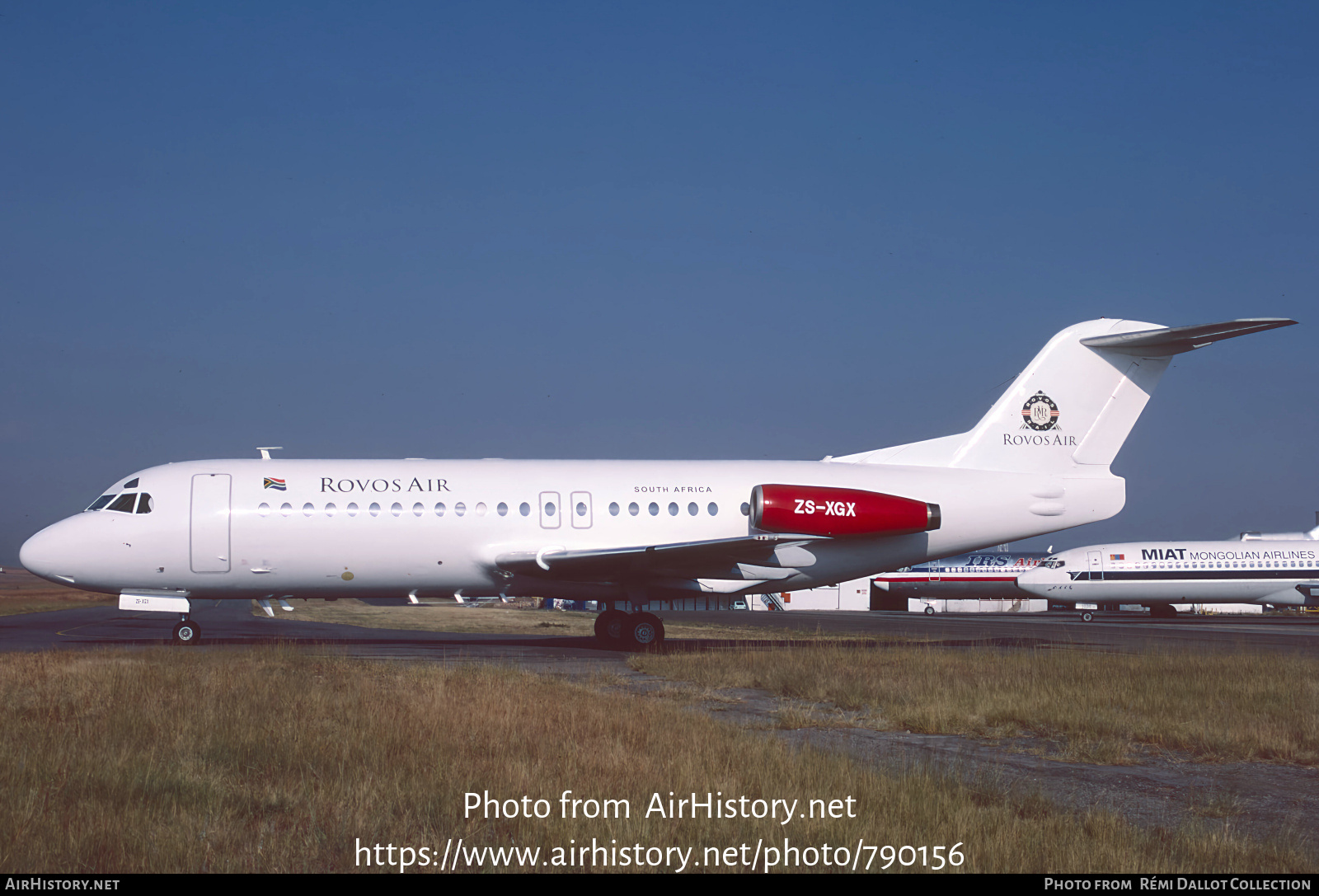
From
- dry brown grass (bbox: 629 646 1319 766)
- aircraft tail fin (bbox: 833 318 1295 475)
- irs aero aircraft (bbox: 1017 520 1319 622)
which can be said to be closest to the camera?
dry brown grass (bbox: 629 646 1319 766)

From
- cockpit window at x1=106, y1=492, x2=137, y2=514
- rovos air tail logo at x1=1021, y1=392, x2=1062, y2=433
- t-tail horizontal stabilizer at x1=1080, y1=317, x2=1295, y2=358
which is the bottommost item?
cockpit window at x1=106, y1=492, x2=137, y2=514

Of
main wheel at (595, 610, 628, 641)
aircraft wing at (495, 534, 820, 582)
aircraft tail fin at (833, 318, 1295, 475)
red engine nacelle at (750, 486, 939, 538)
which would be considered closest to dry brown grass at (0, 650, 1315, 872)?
aircraft wing at (495, 534, 820, 582)

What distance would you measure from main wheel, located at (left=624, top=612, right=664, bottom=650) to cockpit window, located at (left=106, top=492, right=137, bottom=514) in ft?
33.3

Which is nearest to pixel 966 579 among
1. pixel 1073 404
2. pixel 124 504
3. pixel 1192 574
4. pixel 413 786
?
pixel 1192 574

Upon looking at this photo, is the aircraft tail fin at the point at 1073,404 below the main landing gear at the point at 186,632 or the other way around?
the other way around

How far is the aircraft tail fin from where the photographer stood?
2108 centimetres

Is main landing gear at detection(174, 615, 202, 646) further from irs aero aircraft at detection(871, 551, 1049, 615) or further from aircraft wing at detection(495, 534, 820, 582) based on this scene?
irs aero aircraft at detection(871, 551, 1049, 615)

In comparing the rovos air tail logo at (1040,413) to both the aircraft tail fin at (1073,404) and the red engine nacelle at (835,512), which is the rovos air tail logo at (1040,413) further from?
the red engine nacelle at (835,512)

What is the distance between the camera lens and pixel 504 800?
20.6 feet

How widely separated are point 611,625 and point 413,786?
585 inches

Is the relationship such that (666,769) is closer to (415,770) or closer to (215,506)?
(415,770)

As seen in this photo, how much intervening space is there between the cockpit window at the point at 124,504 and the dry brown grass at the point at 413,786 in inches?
381

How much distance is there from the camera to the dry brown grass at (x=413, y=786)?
534 cm

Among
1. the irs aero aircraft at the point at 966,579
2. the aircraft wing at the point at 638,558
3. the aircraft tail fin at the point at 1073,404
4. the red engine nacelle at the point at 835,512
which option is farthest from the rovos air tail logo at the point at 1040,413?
the irs aero aircraft at the point at 966,579
